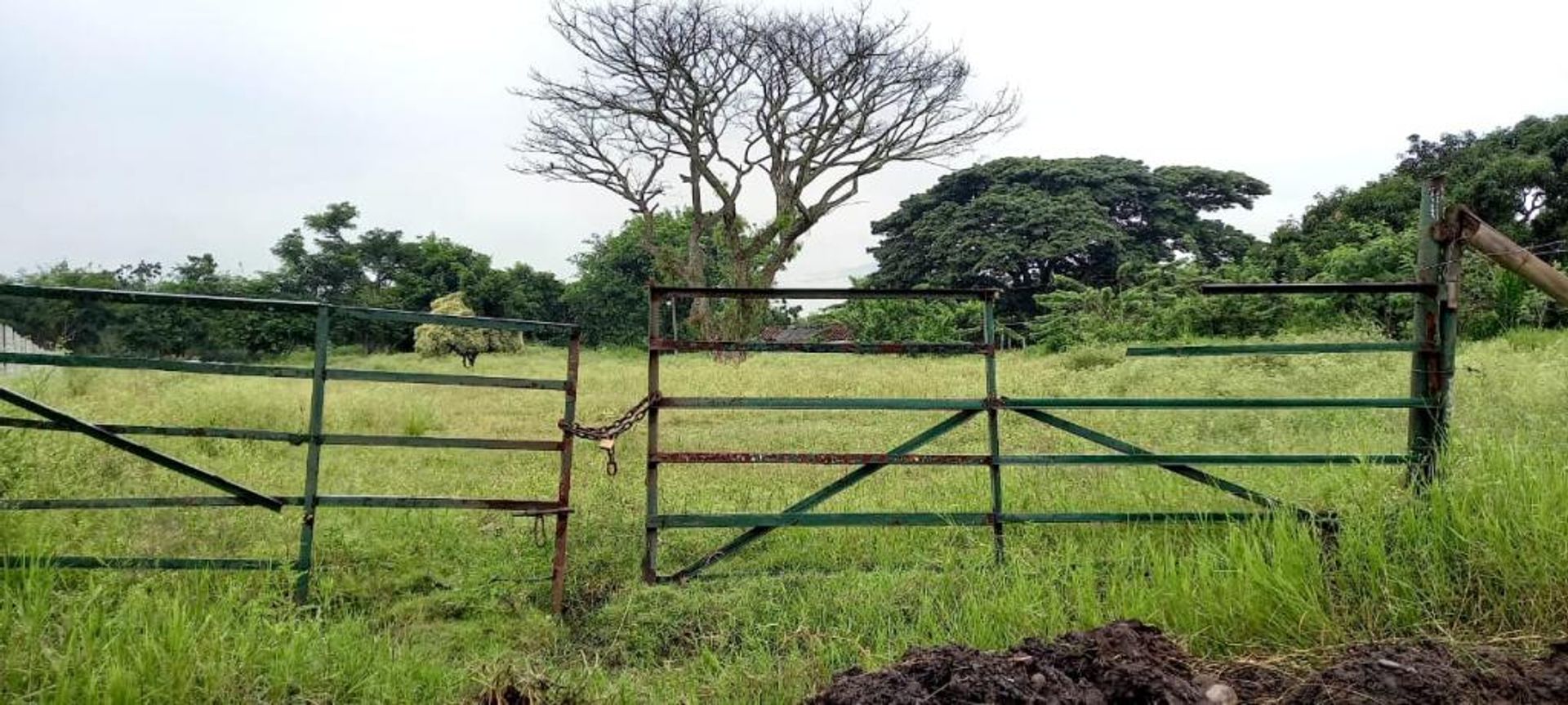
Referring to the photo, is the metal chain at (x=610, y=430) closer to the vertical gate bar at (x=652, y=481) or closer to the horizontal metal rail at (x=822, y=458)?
the vertical gate bar at (x=652, y=481)

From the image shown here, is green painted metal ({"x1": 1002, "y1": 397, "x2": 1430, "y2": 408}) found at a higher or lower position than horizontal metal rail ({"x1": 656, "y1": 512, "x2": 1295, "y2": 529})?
higher

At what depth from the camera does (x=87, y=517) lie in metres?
4.42

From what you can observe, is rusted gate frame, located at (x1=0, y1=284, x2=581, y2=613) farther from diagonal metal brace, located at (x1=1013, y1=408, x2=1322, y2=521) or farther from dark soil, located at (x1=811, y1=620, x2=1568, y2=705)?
diagonal metal brace, located at (x1=1013, y1=408, x2=1322, y2=521)

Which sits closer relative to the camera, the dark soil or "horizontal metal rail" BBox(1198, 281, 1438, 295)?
the dark soil

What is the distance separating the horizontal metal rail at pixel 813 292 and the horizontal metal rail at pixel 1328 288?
3.57 feet

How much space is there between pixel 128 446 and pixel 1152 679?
12.9 feet

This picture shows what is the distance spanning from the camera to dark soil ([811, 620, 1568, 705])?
2346 millimetres

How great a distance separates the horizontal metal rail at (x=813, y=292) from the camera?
4336mm

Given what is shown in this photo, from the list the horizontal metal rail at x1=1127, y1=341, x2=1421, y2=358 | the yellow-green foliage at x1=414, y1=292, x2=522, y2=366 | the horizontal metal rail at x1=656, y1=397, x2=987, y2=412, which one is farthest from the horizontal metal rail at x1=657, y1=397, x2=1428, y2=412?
the yellow-green foliage at x1=414, y1=292, x2=522, y2=366

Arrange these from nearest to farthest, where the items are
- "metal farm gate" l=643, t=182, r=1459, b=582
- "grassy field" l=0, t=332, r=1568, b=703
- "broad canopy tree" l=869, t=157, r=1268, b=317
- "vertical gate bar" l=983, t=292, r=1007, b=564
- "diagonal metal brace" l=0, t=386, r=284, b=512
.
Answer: "grassy field" l=0, t=332, r=1568, b=703
"diagonal metal brace" l=0, t=386, r=284, b=512
"metal farm gate" l=643, t=182, r=1459, b=582
"vertical gate bar" l=983, t=292, r=1007, b=564
"broad canopy tree" l=869, t=157, r=1268, b=317

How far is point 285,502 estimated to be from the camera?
393 cm

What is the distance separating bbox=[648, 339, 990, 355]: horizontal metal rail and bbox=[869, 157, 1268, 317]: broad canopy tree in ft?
96.6

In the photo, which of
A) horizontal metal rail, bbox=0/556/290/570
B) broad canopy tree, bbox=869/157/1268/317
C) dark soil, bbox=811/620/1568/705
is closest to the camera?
dark soil, bbox=811/620/1568/705

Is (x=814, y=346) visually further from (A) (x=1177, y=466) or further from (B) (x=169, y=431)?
(B) (x=169, y=431)
